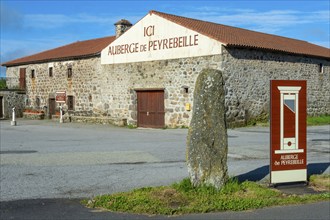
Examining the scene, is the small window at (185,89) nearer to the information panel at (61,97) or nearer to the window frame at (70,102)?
the window frame at (70,102)

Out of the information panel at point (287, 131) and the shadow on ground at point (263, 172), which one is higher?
the information panel at point (287, 131)

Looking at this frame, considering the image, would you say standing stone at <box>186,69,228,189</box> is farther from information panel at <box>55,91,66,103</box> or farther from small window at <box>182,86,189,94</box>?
information panel at <box>55,91,66,103</box>

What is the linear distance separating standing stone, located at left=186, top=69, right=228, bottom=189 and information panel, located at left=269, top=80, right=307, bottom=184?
3.55 ft

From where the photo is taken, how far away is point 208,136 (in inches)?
282

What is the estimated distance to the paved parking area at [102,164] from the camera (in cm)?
801

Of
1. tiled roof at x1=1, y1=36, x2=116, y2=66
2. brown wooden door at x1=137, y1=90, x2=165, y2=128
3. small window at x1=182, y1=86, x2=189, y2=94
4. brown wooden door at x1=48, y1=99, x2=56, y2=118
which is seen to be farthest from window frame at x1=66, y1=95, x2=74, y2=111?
small window at x1=182, y1=86, x2=189, y2=94

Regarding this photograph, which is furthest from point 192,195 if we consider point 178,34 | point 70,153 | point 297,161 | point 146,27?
point 146,27

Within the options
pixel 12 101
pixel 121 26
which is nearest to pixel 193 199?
pixel 121 26

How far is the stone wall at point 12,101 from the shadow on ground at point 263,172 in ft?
96.6

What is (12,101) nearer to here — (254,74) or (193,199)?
(254,74)

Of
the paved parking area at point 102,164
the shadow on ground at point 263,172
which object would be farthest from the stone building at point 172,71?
the shadow on ground at point 263,172

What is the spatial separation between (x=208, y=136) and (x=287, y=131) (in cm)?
164

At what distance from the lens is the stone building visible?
A: 2244 cm

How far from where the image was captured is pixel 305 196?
7.20 meters
